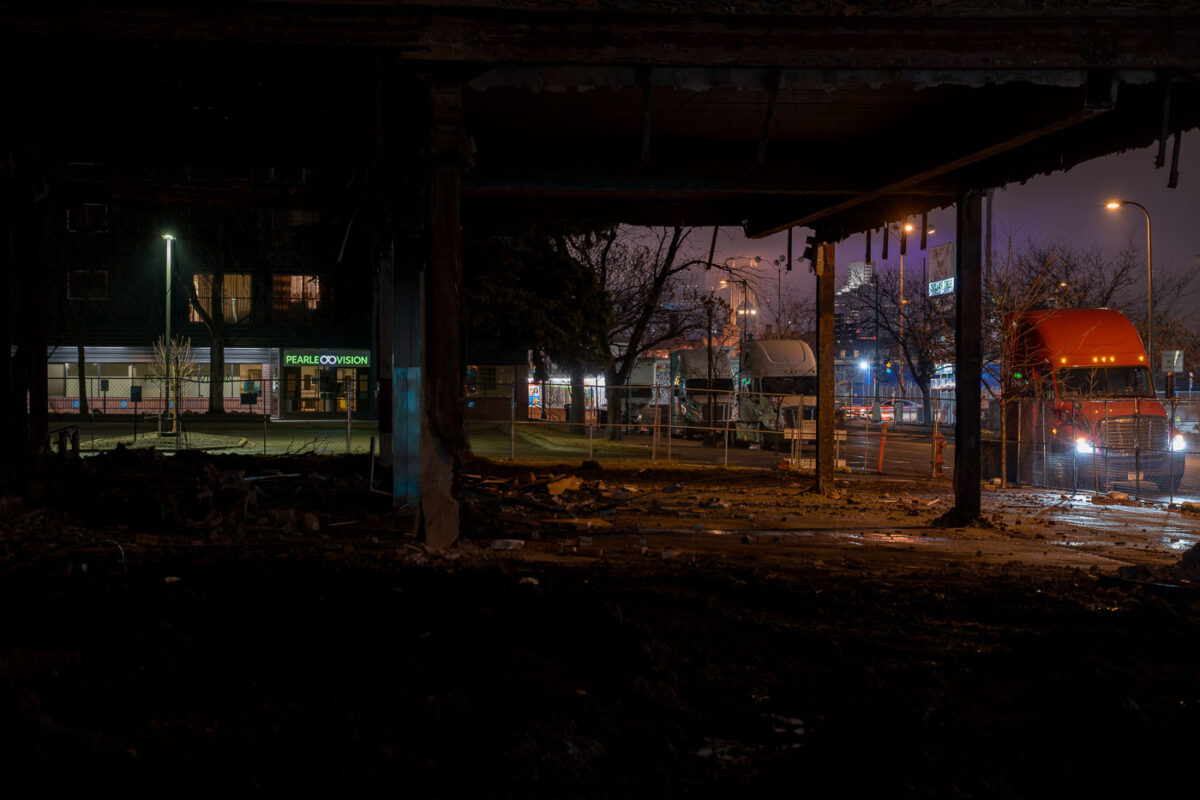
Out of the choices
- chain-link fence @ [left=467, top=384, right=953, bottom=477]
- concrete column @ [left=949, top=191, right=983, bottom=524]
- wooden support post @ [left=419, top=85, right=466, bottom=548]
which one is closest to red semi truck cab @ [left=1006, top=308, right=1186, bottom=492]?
chain-link fence @ [left=467, top=384, right=953, bottom=477]

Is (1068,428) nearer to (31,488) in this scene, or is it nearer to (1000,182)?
(1000,182)

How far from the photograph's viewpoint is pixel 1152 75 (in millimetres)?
8117

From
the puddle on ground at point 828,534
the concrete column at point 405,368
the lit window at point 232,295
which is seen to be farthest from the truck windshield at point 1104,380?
the lit window at point 232,295

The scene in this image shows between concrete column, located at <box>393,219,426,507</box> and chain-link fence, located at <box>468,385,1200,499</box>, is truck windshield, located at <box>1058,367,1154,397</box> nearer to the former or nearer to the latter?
chain-link fence, located at <box>468,385,1200,499</box>

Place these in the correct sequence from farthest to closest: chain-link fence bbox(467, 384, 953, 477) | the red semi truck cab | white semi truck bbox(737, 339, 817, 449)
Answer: white semi truck bbox(737, 339, 817, 449) → chain-link fence bbox(467, 384, 953, 477) → the red semi truck cab

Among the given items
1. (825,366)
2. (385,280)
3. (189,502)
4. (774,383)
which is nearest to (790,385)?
(774,383)

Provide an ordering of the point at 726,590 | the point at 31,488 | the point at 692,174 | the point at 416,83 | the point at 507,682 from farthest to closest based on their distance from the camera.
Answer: the point at 692,174
the point at 31,488
the point at 416,83
the point at 726,590
the point at 507,682

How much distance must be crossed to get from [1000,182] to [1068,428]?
28.5 ft

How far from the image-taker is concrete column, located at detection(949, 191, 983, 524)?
39.7 feet

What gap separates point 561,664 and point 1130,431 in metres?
17.2

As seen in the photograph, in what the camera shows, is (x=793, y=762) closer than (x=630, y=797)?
No

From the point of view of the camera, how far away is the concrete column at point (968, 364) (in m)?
12.1

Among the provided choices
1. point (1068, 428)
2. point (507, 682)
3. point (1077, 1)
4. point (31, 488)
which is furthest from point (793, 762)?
point (1068, 428)

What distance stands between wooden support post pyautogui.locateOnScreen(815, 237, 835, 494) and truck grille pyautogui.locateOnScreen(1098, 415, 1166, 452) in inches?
253
